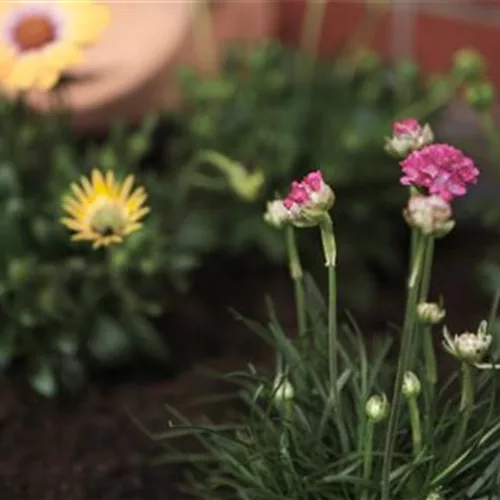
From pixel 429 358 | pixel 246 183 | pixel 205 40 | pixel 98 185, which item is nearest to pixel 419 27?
pixel 205 40

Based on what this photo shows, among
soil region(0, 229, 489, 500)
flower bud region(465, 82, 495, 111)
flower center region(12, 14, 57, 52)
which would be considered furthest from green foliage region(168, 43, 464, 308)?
flower center region(12, 14, 57, 52)

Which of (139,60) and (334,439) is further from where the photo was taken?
(139,60)

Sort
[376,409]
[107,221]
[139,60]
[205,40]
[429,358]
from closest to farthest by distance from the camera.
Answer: [376,409]
[429,358]
[107,221]
[139,60]
[205,40]

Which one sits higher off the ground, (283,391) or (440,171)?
(440,171)

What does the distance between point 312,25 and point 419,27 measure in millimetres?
153

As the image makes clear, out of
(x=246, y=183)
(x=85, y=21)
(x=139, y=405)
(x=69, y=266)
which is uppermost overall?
(x=85, y=21)

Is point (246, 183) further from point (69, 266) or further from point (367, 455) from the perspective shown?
point (367, 455)

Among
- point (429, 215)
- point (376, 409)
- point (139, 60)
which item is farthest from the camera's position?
point (139, 60)

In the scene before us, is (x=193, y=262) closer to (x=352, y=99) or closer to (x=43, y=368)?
(x=43, y=368)

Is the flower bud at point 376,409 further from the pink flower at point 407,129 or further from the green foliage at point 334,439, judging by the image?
the pink flower at point 407,129

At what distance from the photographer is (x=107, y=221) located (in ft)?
3.74

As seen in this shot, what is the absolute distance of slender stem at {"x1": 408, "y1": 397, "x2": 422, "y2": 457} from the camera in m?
0.97

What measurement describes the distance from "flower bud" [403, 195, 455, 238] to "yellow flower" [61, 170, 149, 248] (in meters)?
0.36

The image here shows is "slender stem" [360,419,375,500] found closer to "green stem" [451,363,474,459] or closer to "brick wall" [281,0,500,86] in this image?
"green stem" [451,363,474,459]
